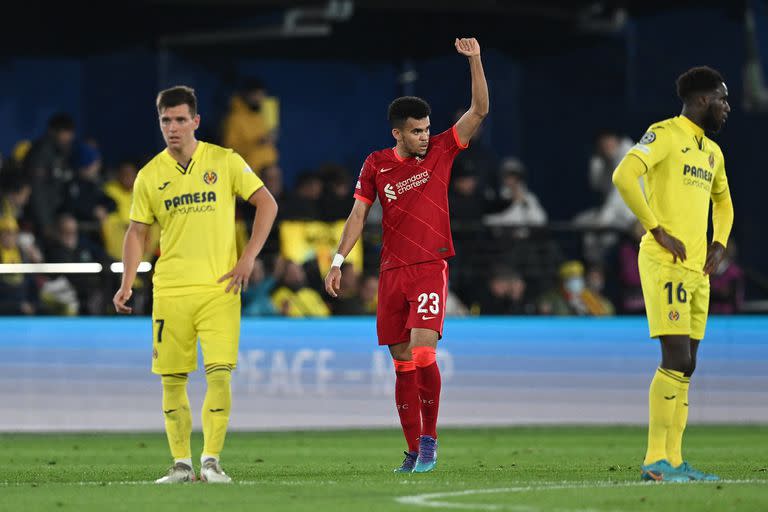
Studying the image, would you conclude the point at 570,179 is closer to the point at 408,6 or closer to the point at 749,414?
the point at 408,6

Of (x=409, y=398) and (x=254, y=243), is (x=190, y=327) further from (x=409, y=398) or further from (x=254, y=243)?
(x=409, y=398)

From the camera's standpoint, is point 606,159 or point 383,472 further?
point 606,159

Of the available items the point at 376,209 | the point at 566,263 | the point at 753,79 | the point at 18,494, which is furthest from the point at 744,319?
the point at 18,494

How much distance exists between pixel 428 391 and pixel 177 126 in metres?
2.26

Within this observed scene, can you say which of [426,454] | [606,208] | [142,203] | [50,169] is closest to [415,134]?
[142,203]

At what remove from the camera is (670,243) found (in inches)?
352

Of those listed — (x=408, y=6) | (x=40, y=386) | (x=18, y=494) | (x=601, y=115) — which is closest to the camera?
(x=18, y=494)

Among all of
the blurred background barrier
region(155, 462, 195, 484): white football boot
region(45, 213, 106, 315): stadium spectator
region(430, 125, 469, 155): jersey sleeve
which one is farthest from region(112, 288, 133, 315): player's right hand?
region(45, 213, 106, 315): stadium spectator

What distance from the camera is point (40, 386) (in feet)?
51.9

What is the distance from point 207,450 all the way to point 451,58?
1491 centimetres

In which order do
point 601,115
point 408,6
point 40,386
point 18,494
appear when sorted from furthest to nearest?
1. point 601,115
2. point 408,6
3. point 40,386
4. point 18,494

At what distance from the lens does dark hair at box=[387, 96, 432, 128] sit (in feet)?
32.5

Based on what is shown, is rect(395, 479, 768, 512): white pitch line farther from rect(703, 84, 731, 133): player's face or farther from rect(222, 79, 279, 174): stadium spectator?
rect(222, 79, 279, 174): stadium spectator

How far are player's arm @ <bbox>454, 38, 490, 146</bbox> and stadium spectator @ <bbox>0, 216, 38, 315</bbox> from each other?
7200 mm
